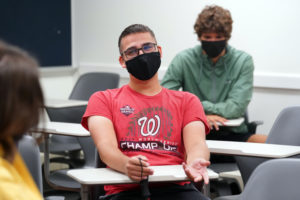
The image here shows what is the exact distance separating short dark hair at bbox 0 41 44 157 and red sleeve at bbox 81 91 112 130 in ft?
4.25

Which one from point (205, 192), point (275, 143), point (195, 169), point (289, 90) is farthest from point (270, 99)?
point (195, 169)

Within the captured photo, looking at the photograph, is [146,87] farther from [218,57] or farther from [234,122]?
[218,57]

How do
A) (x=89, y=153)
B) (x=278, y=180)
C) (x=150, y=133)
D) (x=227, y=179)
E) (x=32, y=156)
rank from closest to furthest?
(x=278, y=180) < (x=32, y=156) < (x=150, y=133) < (x=227, y=179) < (x=89, y=153)

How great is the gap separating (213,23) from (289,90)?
4.22ft

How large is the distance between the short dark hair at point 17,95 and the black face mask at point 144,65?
1.40 metres

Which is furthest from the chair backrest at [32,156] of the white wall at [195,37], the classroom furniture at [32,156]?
the white wall at [195,37]

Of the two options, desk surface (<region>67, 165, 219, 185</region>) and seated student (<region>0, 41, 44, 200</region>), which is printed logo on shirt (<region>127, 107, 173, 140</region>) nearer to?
desk surface (<region>67, 165, 219, 185</region>)

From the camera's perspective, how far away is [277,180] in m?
1.55

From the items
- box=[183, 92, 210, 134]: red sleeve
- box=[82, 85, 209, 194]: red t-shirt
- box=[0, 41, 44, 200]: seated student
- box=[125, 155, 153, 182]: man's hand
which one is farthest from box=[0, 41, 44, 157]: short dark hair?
box=[183, 92, 210, 134]: red sleeve

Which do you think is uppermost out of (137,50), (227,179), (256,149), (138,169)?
(137,50)

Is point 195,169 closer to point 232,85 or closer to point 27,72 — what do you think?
point 27,72

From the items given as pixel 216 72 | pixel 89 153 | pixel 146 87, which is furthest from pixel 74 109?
pixel 146 87

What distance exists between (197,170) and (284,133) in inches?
36.2

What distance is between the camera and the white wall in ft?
14.6
